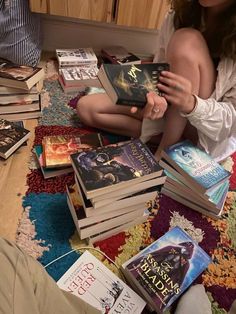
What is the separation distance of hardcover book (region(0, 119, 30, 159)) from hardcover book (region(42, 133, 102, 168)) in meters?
0.08

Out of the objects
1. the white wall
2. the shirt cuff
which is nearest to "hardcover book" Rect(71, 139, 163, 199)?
the shirt cuff

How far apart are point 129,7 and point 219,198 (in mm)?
1031

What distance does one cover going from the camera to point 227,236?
992 millimetres

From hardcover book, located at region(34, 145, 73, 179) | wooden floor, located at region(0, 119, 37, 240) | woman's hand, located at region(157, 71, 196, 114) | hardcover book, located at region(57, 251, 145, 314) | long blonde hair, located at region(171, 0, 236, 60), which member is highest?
long blonde hair, located at region(171, 0, 236, 60)

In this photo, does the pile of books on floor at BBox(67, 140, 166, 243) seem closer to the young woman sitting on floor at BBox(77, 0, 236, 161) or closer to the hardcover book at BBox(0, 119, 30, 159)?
the young woman sitting on floor at BBox(77, 0, 236, 161)

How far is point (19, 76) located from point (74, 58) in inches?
18.3

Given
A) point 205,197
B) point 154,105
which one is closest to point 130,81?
point 154,105

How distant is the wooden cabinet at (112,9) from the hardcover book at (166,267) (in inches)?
43.5

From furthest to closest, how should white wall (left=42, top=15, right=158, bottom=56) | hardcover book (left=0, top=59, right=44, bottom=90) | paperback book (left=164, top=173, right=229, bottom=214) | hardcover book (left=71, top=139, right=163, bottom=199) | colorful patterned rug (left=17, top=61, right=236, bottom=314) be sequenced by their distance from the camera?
1. white wall (left=42, top=15, right=158, bottom=56)
2. hardcover book (left=0, top=59, right=44, bottom=90)
3. paperback book (left=164, top=173, right=229, bottom=214)
4. colorful patterned rug (left=17, top=61, right=236, bottom=314)
5. hardcover book (left=71, top=139, right=163, bottom=199)

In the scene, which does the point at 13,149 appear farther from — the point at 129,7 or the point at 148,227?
the point at 129,7

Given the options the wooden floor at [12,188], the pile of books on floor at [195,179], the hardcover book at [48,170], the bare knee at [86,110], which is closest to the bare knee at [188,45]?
the pile of books on floor at [195,179]

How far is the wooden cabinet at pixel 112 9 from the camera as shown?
1.46 m

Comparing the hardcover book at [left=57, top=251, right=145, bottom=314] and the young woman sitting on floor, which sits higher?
the young woman sitting on floor

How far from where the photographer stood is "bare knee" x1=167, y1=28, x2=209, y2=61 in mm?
948
